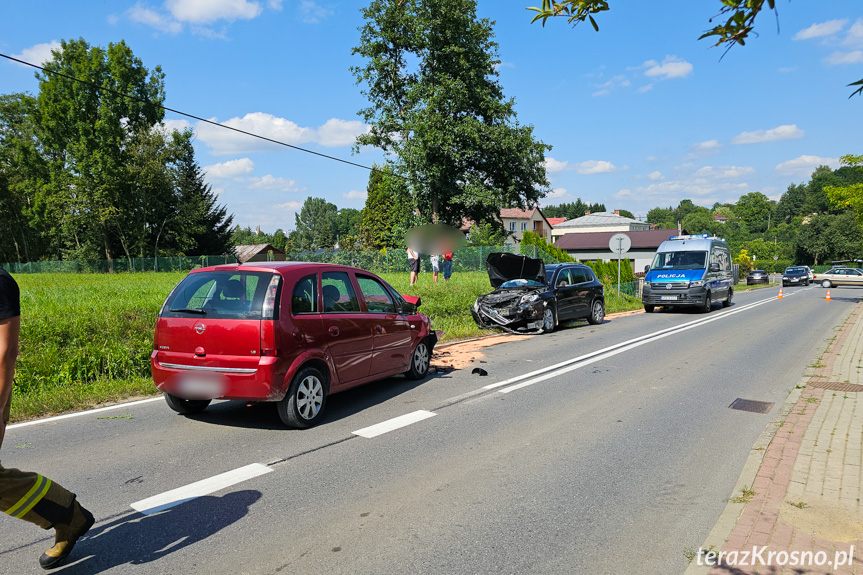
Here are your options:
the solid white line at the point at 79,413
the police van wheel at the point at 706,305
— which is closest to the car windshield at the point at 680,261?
the police van wheel at the point at 706,305

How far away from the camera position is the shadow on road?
132 inches

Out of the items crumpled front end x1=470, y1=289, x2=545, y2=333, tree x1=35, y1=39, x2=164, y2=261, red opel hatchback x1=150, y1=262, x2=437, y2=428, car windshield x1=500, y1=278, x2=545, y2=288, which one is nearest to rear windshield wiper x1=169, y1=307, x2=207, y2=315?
red opel hatchback x1=150, y1=262, x2=437, y2=428

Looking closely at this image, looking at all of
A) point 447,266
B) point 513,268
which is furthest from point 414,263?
point 513,268

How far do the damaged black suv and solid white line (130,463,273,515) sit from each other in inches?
401

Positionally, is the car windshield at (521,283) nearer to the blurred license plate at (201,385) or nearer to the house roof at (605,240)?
the blurred license plate at (201,385)

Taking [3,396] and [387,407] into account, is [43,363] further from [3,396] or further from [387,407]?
[3,396]

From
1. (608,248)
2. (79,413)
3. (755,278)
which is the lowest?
(755,278)

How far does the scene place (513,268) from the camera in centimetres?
1533

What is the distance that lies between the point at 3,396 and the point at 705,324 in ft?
56.4

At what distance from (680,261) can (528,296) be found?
363 inches

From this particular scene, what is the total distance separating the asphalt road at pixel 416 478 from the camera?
343cm

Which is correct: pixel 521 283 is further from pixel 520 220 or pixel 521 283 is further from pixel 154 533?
pixel 520 220

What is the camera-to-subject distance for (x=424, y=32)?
3884 centimetres

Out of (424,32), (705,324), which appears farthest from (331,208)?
(705,324)
